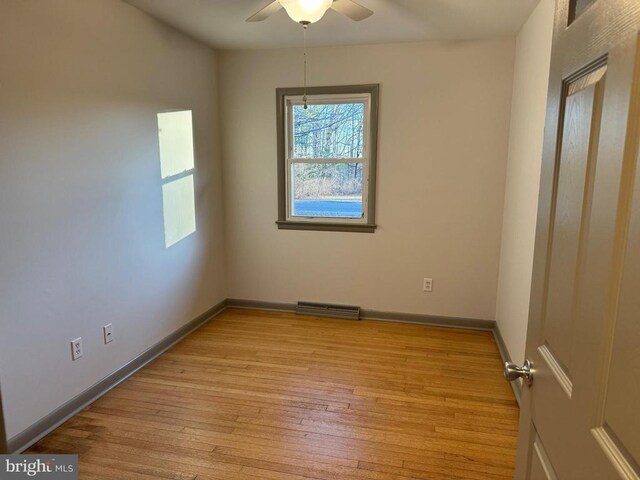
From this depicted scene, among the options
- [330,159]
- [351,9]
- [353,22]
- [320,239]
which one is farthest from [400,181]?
[351,9]

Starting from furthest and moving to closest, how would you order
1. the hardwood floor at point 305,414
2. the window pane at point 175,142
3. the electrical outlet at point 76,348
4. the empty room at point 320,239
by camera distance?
the window pane at point 175,142 → the electrical outlet at point 76,348 → the hardwood floor at point 305,414 → the empty room at point 320,239

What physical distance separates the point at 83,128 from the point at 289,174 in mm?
1873

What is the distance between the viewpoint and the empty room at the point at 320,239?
83 centimetres

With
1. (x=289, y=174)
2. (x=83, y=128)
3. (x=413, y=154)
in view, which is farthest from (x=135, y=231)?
(x=413, y=154)

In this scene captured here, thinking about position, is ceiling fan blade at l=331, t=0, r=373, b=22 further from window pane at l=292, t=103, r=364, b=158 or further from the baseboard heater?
the baseboard heater

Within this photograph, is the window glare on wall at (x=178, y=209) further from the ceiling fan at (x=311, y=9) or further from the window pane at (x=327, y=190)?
the ceiling fan at (x=311, y=9)

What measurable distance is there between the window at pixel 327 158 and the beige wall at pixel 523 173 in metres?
1.11

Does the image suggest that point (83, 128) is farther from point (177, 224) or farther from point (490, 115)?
point (490, 115)

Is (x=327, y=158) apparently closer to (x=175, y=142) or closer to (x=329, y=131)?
(x=329, y=131)

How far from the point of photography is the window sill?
3.84 meters

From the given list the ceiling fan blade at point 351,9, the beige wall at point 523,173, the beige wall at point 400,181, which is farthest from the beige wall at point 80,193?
the beige wall at point 523,173

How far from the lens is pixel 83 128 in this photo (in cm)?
241

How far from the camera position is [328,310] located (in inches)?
159

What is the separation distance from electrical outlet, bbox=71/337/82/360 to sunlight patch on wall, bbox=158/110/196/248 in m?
0.98
